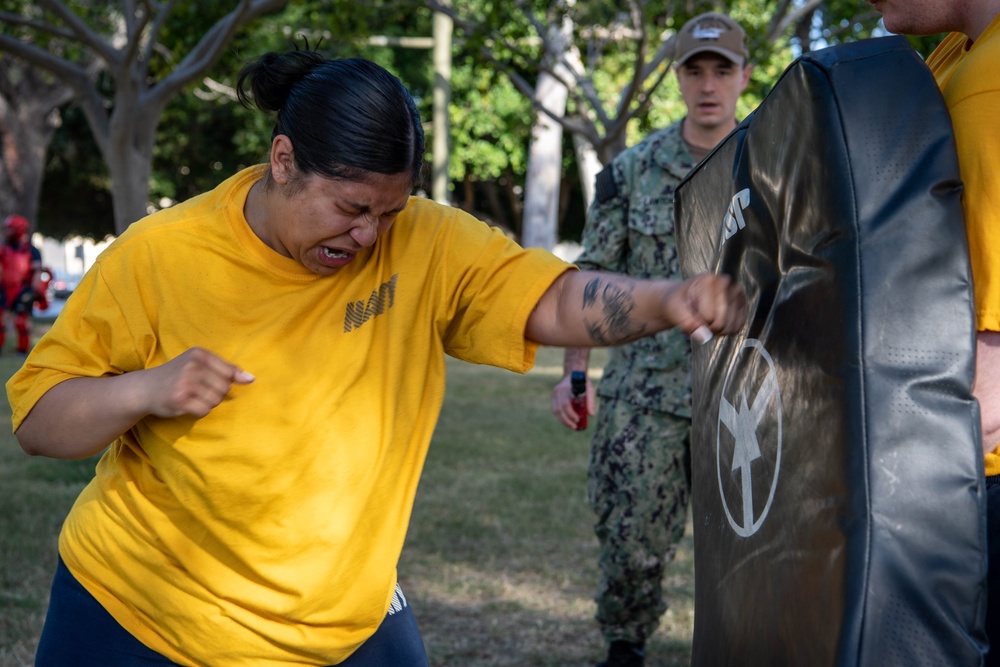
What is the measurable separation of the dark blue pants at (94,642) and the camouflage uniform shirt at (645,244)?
1919 mm

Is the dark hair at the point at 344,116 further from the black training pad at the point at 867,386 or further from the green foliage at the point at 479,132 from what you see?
the green foliage at the point at 479,132

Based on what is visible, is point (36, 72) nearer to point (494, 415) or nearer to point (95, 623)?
point (494, 415)

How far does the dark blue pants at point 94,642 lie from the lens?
2.39 metres

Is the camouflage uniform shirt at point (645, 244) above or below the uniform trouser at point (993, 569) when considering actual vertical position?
above

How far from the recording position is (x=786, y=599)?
168cm

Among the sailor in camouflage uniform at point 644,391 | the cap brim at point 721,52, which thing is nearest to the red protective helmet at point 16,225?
the sailor in camouflage uniform at point 644,391

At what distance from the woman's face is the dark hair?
2cm

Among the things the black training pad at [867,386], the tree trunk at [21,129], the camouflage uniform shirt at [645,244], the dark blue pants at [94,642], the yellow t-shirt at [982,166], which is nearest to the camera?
the black training pad at [867,386]

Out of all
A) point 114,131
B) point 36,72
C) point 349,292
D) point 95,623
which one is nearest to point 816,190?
point 349,292

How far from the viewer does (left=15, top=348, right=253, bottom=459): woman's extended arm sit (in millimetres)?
2094

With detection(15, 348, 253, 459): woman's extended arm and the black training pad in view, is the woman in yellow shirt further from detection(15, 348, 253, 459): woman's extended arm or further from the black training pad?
the black training pad

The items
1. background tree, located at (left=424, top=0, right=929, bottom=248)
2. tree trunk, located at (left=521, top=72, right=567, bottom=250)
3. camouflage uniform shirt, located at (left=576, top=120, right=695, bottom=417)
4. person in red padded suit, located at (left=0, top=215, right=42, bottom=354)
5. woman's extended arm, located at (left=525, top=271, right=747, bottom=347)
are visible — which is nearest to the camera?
woman's extended arm, located at (left=525, top=271, right=747, bottom=347)

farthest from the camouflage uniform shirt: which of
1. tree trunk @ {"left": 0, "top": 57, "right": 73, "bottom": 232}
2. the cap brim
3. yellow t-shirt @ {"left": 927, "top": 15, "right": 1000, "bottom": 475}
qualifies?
tree trunk @ {"left": 0, "top": 57, "right": 73, "bottom": 232}

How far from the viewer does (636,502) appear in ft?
14.1
